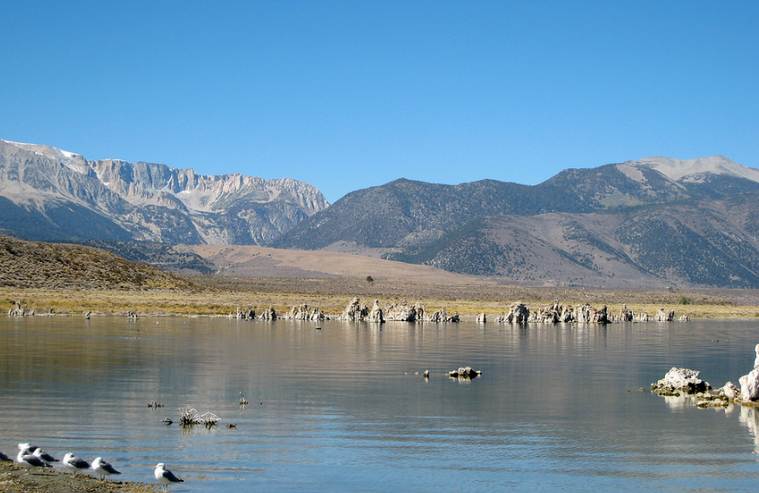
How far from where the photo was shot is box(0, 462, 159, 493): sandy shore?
22547 mm

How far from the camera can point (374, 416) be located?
3678 centimetres

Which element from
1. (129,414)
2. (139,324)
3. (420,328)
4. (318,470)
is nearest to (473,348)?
(420,328)

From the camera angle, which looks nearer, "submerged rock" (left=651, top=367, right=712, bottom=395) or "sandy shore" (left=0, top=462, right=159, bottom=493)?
"sandy shore" (left=0, top=462, right=159, bottom=493)

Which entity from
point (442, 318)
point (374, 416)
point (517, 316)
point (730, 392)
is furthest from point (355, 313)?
point (374, 416)

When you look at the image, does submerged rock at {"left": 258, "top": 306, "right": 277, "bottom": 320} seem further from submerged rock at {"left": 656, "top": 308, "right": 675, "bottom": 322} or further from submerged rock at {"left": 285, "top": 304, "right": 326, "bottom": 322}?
submerged rock at {"left": 656, "top": 308, "right": 675, "bottom": 322}

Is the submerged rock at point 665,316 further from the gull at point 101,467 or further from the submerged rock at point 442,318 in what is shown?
the gull at point 101,467

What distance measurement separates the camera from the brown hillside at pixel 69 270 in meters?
134

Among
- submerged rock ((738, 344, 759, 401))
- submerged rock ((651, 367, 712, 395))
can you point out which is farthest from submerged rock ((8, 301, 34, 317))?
submerged rock ((738, 344, 759, 401))

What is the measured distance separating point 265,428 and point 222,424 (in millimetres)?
1590

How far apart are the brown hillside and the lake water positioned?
67797mm

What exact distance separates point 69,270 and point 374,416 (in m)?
116

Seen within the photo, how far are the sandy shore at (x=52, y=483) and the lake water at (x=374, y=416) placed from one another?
→ 1.34m

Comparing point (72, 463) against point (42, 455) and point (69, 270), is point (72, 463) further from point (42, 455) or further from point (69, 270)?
point (69, 270)

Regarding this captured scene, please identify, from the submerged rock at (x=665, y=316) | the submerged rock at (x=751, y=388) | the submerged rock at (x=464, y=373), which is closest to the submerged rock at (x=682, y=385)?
the submerged rock at (x=751, y=388)
